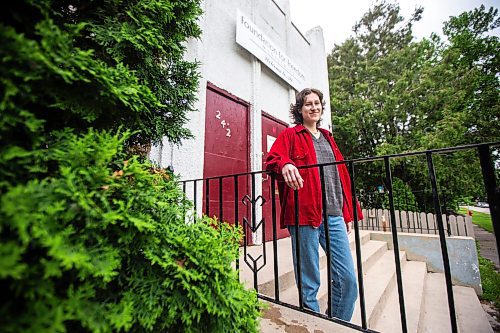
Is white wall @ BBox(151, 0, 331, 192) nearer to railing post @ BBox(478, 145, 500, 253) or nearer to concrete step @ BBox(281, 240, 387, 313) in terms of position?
concrete step @ BBox(281, 240, 387, 313)

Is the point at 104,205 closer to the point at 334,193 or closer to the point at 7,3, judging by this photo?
the point at 7,3

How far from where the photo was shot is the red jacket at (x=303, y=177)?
1.79 metres

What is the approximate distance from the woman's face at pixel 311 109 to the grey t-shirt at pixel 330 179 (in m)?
0.18

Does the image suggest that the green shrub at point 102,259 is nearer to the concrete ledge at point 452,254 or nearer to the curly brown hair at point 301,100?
the curly brown hair at point 301,100

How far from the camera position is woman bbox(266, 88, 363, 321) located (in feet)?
5.81

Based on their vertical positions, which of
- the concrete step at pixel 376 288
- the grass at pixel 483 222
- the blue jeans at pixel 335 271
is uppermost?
the blue jeans at pixel 335 271

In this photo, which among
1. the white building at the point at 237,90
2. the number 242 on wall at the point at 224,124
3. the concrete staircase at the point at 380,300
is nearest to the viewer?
the concrete staircase at the point at 380,300

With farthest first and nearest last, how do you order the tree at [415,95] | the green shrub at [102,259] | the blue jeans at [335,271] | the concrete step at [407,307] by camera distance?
the tree at [415,95]
the concrete step at [407,307]
the blue jeans at [335,271]
the green shrub at [102,259]

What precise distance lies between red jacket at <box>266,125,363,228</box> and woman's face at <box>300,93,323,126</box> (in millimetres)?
180

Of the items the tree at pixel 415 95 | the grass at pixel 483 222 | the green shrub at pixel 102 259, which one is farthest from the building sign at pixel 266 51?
the grass at pixel 483 222

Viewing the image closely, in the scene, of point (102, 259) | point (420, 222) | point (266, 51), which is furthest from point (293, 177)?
point (420, 222)

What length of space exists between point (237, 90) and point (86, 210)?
3.74 meters

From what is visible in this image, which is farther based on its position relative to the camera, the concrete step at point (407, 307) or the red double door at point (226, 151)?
the red double door at point (226, 151)

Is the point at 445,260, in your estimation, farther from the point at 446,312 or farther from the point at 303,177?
the point at 446,312
